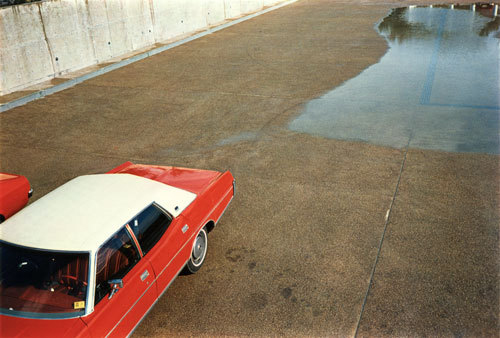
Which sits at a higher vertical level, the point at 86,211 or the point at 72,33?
the point at 72,33

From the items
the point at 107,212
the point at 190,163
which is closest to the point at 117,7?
the point at 190,163

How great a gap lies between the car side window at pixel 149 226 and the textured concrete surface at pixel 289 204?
0.78 m

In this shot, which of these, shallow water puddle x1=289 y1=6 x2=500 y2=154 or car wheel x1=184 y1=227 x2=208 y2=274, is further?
shallow water puddle x1=289 y1=6 x2=500 y2=154

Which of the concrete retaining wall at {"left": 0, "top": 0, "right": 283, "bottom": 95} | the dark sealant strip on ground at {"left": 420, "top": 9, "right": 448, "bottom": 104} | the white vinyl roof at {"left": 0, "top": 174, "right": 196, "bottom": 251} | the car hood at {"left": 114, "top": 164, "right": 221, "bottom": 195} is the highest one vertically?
the concrete retaining wall at {"left": 0, "top": 0, "right": 283, "bottom": 95}

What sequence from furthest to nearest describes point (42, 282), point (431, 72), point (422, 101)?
point (431, 72)
point (422, 101)
point (42, 282)

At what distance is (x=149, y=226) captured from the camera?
425 centimetres

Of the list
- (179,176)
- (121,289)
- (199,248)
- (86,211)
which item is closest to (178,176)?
(179,176)

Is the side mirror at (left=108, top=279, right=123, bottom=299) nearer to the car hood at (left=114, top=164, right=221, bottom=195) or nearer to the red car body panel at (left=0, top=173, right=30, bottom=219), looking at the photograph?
the car hood at (left=114, top=164, right=221, bottom=195)

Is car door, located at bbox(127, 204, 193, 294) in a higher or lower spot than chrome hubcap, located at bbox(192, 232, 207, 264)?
higher

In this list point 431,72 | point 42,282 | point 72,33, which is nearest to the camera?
point 42,282

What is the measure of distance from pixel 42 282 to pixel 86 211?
2.50 feet

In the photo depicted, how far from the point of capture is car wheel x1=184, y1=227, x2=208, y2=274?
190 inches

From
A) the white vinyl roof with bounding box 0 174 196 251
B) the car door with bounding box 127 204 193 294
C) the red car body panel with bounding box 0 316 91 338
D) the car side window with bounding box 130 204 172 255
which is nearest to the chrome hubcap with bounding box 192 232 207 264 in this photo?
the car door with bounding box 127 204 193 294

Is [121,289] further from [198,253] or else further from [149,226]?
[198,253]
